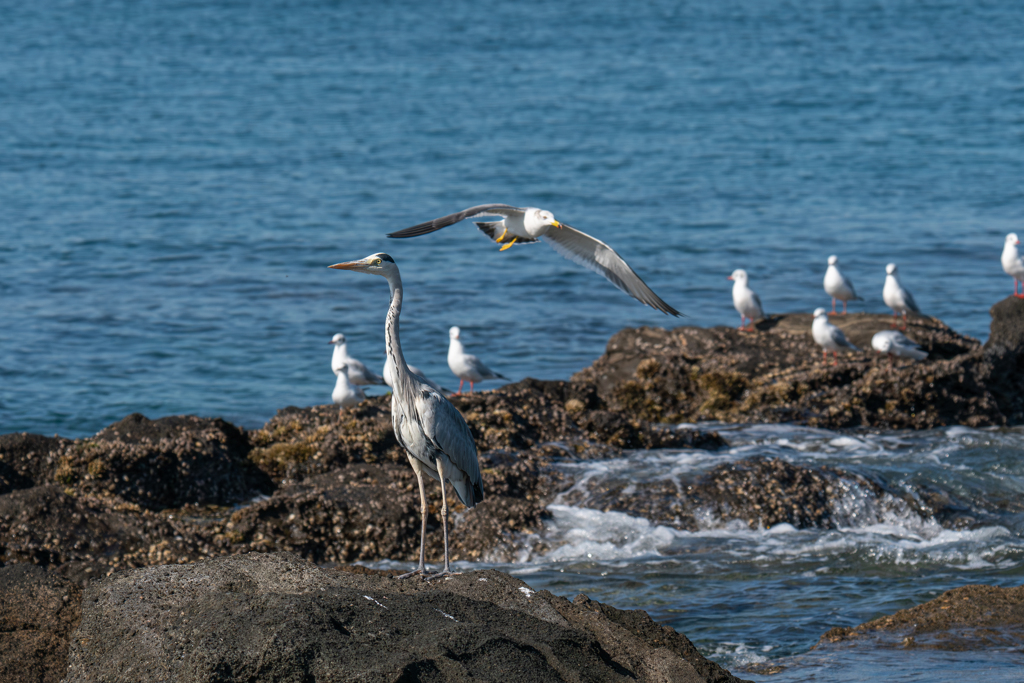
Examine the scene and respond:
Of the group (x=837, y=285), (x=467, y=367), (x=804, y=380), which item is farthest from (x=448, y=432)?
(x=837, y=285)

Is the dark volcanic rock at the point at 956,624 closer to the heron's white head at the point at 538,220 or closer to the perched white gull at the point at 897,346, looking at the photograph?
the heron's white head at the point at 538,220

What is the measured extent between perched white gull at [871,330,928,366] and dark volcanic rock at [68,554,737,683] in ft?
27.4

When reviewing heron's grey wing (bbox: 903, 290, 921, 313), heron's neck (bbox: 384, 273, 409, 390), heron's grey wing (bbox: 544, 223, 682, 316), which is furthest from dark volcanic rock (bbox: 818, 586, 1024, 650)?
heron's grey wing (bbox: 903, 290, 921, 313)

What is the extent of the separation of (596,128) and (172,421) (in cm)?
2565

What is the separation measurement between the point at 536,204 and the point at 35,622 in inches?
832

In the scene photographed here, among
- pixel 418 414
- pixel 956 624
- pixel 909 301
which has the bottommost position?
pixel 956 624

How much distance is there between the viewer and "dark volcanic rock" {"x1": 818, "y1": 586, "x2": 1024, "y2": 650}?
233 inches

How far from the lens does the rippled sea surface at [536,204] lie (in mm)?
8570

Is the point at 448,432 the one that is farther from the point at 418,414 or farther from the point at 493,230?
the point at 493,230

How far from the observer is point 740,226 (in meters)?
24.1

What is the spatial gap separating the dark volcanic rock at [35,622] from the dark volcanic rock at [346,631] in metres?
0.29

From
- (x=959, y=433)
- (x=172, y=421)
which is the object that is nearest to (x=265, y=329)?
(x=172, y=421)

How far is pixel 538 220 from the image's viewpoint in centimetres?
791

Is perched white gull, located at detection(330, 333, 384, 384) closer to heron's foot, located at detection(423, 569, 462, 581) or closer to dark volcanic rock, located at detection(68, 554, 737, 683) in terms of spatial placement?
heron's foot, located at detection(423, 569, 462, 581)
